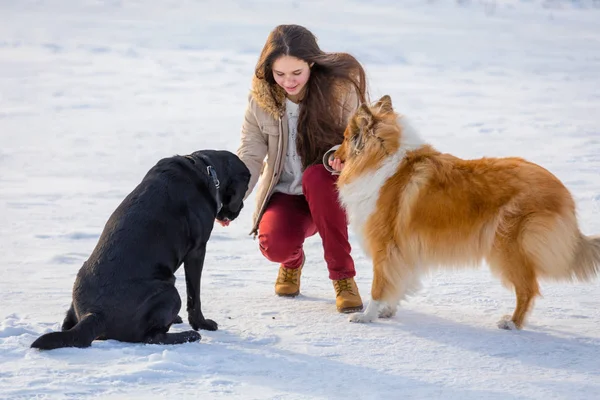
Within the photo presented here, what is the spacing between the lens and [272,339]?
11.9 ft

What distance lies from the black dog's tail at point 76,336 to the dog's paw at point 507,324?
1979 mm

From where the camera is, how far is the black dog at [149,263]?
325 cm

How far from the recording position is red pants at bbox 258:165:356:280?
4.26 meters

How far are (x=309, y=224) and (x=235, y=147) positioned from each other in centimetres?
437

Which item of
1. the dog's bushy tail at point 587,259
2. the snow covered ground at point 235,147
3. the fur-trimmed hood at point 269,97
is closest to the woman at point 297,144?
the fur-trimmed hood at point 269,97

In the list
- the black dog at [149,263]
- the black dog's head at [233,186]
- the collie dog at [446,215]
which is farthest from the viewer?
the black dog's head at [233,186]

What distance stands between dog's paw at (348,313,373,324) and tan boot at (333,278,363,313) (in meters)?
0.17

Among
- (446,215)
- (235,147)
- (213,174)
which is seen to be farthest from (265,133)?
(235,147)

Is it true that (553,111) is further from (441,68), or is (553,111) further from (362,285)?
(362,285)

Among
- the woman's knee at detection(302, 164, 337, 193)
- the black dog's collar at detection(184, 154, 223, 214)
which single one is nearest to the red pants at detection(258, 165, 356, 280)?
the woman's knee at detection(302, 164, 337, 193)

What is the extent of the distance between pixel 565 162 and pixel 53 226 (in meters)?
5.17

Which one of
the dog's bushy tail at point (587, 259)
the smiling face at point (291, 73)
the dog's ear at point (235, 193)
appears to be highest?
the smiling face at point (291, 73)

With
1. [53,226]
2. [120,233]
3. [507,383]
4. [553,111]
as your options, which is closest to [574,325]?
[507,383]

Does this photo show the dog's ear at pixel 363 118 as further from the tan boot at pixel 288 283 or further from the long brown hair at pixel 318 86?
the tan boot at pixel 288 283
